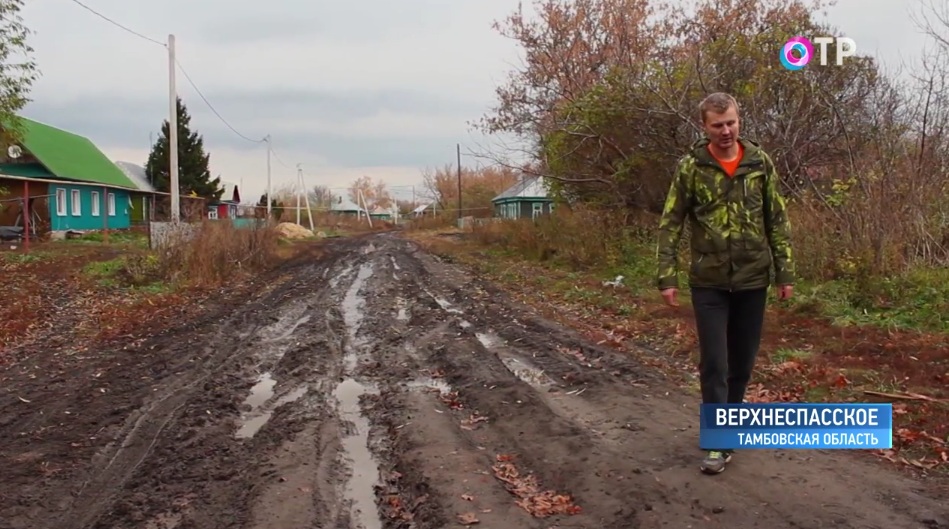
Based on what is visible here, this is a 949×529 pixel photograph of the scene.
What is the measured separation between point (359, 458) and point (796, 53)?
38.6ft

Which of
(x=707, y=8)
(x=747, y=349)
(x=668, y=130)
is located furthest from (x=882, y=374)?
(x=707, y=8)

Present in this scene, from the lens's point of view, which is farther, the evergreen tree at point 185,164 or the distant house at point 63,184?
the evergreen tree at point 185,164

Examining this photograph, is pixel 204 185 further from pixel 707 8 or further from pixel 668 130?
pixel 668 130

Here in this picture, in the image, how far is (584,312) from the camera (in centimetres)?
1012

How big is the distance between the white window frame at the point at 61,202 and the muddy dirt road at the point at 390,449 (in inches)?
992

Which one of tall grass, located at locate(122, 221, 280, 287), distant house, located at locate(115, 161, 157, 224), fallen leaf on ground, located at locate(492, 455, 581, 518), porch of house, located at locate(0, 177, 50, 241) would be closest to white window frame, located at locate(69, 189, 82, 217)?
porch of house, located at locate(0, 177, 50, 241)

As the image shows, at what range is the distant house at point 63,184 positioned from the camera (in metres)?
28.3

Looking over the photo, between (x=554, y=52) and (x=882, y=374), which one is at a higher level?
(x=554, y=52)

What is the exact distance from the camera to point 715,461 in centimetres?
372

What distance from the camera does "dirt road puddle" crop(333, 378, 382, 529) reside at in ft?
11.8

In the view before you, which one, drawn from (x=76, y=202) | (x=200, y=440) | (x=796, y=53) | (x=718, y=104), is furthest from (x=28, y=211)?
(x=718, y=104)

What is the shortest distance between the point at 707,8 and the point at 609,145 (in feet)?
26.8

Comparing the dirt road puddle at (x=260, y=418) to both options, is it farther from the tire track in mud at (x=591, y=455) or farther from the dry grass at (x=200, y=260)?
the dry grass at (x=200, y=260)

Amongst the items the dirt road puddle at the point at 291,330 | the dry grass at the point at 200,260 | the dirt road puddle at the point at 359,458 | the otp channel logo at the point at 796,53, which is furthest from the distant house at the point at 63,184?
the dirt road puddle at the point at 359,458
